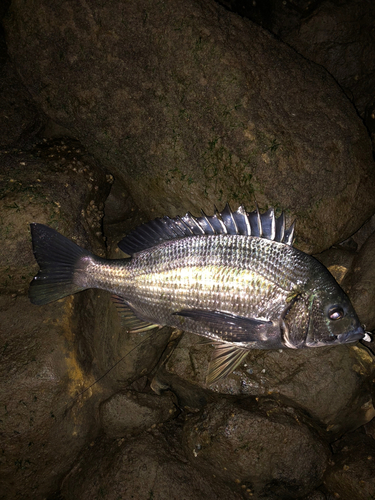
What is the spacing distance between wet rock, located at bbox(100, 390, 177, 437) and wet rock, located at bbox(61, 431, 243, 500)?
0.33 feet

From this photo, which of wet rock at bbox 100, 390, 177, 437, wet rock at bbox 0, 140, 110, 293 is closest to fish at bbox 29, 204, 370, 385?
wet rock at bbox 0, 140, 110, 293

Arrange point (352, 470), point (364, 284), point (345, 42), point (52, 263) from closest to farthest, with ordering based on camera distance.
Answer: point (52, 263), point (352, 470), point (364, 284), point (345, 42)

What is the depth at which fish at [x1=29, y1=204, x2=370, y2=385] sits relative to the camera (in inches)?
110

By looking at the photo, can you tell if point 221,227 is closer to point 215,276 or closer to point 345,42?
point 215,276

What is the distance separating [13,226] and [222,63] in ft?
7.93

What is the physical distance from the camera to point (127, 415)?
3.67m

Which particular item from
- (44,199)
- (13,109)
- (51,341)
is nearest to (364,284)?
(51,341)

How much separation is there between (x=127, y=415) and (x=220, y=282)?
190cm

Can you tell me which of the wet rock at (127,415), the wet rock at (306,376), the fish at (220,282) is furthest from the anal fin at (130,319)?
the wet rock at (127,415)

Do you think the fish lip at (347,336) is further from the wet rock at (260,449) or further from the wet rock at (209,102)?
the wet rock at (260,449)

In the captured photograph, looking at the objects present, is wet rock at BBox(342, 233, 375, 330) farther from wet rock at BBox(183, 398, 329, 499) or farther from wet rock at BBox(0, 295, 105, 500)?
wet rock at BBox(0, 295, 105, 500)

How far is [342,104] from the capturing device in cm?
339

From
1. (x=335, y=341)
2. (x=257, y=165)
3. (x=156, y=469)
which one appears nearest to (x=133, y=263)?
(x=257, y=165)

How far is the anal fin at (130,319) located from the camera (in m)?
3.24
